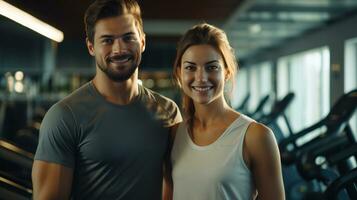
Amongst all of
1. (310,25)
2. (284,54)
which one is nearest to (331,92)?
(310,25)

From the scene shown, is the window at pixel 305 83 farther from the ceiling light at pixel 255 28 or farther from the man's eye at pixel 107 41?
the man's eye at pixel 107 41

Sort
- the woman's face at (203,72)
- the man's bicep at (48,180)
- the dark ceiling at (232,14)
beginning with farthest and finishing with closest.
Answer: the dark ceiling at (232,14), the woman's face at (203,72), the man's bicep at (48,180)

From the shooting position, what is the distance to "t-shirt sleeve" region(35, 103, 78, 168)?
1.66m

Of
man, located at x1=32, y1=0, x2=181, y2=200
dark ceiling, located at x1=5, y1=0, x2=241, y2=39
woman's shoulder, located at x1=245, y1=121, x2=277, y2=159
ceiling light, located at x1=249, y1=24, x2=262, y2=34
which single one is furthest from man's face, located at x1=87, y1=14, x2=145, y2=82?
ceiling light, located at x1=249, y1=24, x2=262, y2=34

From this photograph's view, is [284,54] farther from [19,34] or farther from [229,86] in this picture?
[229,86]

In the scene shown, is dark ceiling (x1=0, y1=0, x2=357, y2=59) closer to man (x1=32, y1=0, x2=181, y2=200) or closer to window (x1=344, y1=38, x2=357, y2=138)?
window (x1=344, y1=38, x2=357, y2=138)

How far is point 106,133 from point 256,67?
1131 centimetres

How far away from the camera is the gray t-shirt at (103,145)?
168 centimetres

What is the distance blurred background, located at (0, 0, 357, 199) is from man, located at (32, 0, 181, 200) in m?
0.47

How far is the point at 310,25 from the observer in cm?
685

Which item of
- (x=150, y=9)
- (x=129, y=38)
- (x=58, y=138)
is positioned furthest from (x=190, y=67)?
(x=150, y=9)

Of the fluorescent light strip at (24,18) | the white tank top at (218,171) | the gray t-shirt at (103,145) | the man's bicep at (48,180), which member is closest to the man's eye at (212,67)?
the white tank top at (218,171)

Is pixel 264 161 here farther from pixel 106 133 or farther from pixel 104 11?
pixel 104 11

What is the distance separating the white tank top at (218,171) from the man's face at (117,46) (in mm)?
366
